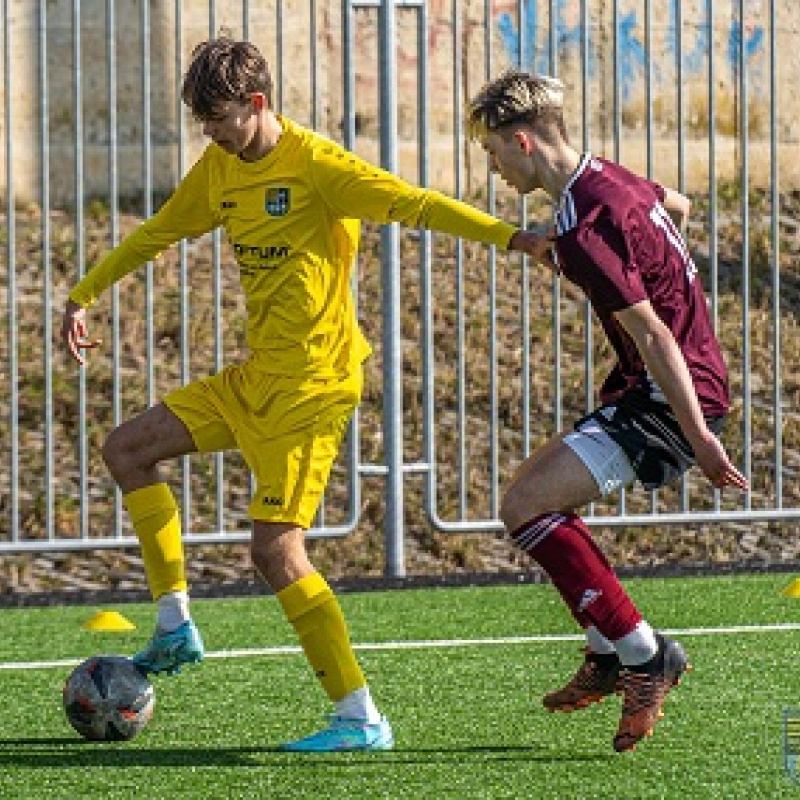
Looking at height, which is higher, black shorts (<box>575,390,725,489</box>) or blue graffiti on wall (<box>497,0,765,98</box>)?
blue graffiti on wall (<box>497,0,765,98</box>)

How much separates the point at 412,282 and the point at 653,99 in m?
2.47

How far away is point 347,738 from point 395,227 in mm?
4589

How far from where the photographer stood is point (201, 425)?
6805mm

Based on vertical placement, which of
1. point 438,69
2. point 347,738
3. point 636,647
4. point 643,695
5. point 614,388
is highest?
point 438,69

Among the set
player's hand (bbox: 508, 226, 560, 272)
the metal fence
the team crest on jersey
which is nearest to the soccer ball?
the team crest on jersey

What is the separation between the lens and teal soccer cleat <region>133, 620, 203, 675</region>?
6809 mm

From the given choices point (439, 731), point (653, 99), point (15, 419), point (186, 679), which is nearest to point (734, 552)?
point (653, 99)

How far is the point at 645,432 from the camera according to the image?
645 cm

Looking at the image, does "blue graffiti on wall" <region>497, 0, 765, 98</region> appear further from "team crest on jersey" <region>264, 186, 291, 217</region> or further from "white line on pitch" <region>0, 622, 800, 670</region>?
"team crest on jersey" <region>264, 186, 291, 217</region>

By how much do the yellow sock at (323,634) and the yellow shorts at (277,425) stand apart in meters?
0.19

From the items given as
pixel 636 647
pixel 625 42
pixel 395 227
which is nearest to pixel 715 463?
pixel 636 647

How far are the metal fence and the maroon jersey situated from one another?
4380mm

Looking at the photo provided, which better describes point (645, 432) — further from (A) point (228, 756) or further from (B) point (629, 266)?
(A) point (228, 756)

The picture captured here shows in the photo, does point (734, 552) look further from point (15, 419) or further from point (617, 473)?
point (617, 473)
